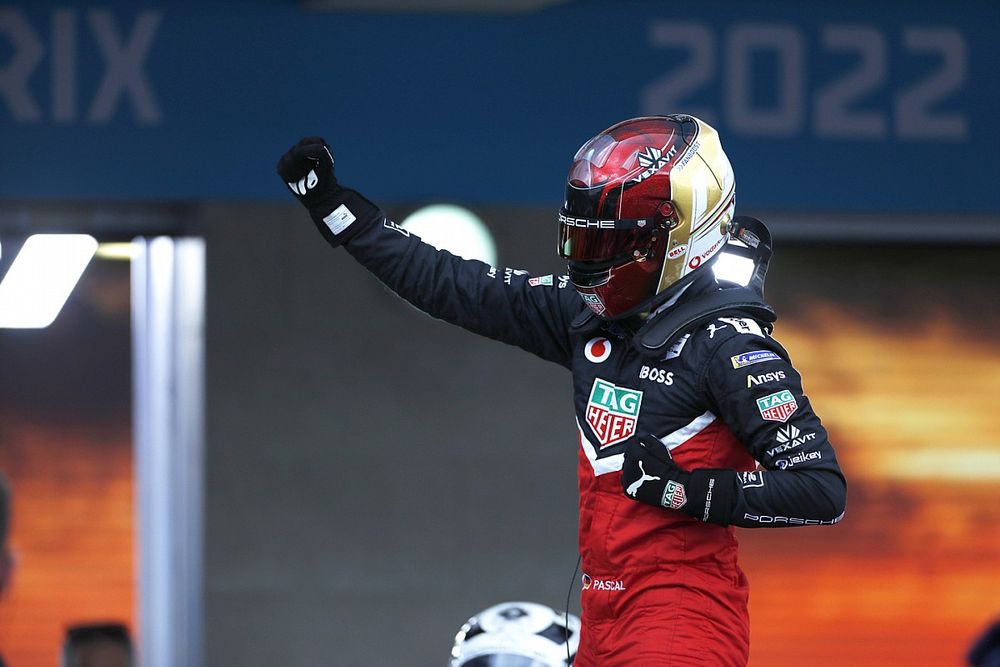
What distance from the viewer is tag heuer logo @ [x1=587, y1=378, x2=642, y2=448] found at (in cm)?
297

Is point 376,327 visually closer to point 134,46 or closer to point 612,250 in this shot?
point 134,46

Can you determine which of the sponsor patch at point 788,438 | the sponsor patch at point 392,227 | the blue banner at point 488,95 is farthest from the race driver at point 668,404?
the blue banner at point 488,95

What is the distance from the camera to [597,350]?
3113 mm

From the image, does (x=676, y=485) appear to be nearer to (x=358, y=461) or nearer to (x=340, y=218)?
(x=340, y=218)

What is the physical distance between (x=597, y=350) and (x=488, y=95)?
3.24 m

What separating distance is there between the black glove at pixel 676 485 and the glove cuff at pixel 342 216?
810mm

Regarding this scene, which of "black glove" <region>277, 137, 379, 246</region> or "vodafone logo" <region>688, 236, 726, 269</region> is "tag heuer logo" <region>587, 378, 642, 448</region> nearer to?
"vodafone logo" <region>688, 236, 726, 269</region>

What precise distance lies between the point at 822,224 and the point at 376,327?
6.39ft

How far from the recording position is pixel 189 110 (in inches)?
237

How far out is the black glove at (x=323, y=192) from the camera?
3111mm

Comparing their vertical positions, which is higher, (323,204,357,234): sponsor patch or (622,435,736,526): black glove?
(323,204,357,234): sponsor patch

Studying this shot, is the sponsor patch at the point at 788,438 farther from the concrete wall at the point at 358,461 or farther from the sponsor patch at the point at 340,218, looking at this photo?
the concrete wall at the point at 358,461

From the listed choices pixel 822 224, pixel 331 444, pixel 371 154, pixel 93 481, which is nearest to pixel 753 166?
pixel 822 224

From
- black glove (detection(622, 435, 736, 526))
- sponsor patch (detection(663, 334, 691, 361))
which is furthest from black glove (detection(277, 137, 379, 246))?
black glove (detection(622, 435, 736, 526))
